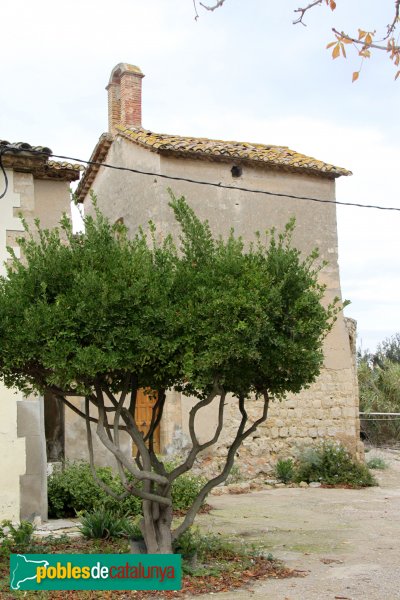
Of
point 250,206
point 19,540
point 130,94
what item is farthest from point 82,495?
point 130,94

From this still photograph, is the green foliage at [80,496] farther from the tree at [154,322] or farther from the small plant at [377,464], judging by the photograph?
the small plant at [377,464]

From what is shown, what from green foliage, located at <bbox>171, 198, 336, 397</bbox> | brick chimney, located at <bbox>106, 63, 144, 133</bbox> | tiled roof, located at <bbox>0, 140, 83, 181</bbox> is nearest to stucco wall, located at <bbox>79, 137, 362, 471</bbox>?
brick chimney, located at <bbox>106, 63, 144, 133</bbox>

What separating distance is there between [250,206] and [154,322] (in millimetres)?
10745

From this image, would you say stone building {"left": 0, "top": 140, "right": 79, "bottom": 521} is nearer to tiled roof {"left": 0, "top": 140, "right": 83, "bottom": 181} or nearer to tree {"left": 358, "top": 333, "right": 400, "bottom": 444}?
tiled roof {"left": 0, "top": 140, "right": 83, "bottom": 181}

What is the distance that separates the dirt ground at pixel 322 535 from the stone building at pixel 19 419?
2579 millimetres

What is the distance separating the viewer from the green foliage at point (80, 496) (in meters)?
11.2

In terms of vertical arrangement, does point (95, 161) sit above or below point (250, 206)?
above

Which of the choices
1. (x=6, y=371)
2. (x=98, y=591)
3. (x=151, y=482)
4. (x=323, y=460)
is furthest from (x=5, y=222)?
(x=323, y=460)

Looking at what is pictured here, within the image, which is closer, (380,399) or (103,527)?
(103,527)

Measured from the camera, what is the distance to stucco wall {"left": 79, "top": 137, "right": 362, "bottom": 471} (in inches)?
655

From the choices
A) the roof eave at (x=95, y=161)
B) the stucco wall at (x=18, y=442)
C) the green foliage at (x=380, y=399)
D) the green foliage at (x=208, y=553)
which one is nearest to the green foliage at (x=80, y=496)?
the stucco wall at (x=18, y=442)

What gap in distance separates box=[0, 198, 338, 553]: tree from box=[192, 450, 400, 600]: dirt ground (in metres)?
1.46

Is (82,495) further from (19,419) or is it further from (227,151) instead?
(227,151)

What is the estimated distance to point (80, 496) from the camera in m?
11.4
